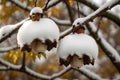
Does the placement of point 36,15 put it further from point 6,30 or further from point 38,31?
point 6,30

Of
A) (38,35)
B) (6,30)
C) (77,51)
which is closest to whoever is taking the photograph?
(38,35)

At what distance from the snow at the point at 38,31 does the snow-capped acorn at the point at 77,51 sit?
0.35 ft

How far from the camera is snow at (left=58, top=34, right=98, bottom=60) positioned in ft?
6.57

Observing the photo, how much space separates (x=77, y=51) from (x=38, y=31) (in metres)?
0.25

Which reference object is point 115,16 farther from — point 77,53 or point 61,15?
point 61,15

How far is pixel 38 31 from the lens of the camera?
6.19ft

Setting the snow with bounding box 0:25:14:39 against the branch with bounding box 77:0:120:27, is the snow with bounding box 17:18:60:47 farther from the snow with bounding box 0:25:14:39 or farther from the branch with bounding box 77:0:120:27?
the branch with bounding box 77:0:120:27

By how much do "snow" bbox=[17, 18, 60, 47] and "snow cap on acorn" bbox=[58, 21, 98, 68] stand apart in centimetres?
11

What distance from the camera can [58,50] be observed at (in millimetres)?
2062

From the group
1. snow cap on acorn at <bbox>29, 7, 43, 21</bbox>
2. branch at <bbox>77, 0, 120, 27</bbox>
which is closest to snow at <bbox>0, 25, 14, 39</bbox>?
snow cap on acorn at <bbox>29, 7, 43, 21</bbox>

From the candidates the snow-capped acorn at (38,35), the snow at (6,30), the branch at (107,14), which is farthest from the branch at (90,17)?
the branch at (107,14)

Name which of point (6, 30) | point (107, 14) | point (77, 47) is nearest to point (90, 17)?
point (77, 47)

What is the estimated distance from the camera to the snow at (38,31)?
1.89 metres

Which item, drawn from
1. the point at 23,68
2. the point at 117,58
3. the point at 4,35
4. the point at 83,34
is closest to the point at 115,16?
the point at 117,58
